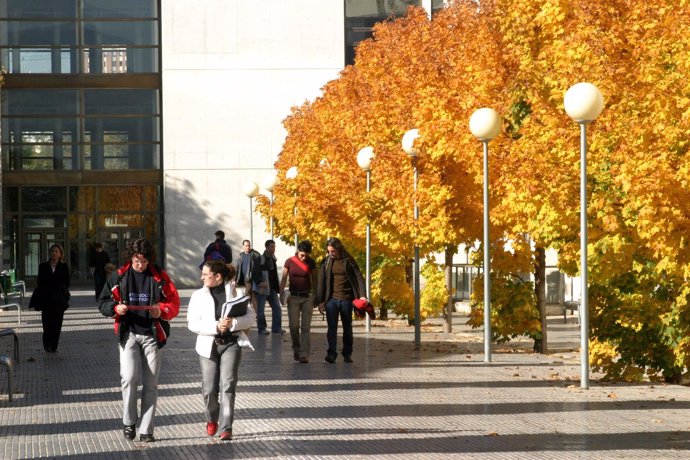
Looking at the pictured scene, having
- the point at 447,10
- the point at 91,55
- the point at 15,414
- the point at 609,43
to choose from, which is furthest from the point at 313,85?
the point at 15,414

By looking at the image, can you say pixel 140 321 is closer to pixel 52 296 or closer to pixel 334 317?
pixel 334 317

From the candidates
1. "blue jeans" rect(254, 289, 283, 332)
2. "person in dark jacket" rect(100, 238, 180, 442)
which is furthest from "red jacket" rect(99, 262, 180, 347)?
"blue jeans" rect(254, 289, 283, 332)

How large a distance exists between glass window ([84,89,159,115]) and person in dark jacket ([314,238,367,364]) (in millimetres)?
42650

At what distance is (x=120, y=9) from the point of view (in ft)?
203

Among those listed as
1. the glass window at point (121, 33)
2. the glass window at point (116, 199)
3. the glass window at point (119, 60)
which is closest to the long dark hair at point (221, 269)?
the glass window at point (116, 199)

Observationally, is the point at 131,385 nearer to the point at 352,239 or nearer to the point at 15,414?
the point at 15,414

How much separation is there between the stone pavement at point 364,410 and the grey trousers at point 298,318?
324mm

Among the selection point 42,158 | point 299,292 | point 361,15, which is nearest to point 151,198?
point 42,158

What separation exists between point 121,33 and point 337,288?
4379 centimetres

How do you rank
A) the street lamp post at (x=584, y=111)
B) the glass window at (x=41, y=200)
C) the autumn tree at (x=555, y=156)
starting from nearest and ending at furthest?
the autumn tree at (x=555, y=156) < the street lamp post at (x=584, y=111) < the glass window at (x=41, y=200)

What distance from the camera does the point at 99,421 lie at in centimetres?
1319

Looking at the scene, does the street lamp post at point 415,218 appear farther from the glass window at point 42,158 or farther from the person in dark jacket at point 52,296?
the glass window at point 42,158

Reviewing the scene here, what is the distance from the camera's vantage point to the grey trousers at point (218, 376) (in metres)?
11.8

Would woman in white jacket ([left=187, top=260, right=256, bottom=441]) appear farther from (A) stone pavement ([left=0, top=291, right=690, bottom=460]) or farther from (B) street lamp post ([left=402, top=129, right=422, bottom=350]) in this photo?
(B) street lamp post ([left=402, top=129, right=422, bottom=350])
